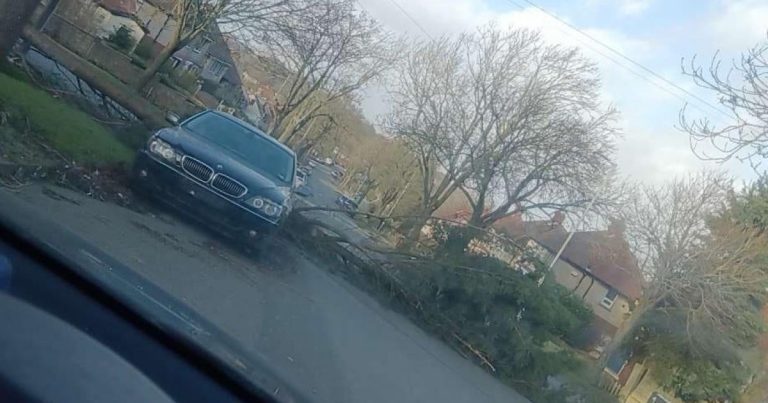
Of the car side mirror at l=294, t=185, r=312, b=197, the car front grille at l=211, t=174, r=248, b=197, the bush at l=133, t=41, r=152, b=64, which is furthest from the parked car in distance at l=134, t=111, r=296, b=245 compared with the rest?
the bush at l=133, t=41, r=152, b=64

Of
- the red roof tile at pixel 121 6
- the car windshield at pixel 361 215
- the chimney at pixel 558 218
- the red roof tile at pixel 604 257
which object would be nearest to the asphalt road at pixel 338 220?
the car windshield at pixel 361 215

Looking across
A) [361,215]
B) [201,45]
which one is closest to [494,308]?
[361,215]

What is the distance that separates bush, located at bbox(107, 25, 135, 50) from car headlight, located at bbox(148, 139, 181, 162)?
1436 centimetres

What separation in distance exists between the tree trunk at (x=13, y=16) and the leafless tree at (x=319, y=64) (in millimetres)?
6661

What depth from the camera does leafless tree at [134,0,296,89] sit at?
1995cm

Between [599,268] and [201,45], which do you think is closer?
[599,268]

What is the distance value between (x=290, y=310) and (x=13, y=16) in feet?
14.7

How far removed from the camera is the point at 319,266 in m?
11.2

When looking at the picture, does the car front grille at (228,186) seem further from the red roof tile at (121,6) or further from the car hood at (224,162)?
the red roof tile at (121,6)

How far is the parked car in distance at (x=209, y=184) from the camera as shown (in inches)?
362

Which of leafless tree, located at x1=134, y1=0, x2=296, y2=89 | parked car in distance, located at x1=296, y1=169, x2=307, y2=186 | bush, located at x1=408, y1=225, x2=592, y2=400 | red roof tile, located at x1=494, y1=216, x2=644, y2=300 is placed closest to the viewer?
bush, located at x1=408, y1=225, x2=592, y2=400

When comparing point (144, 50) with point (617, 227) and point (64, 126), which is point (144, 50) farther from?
point (64, 126)

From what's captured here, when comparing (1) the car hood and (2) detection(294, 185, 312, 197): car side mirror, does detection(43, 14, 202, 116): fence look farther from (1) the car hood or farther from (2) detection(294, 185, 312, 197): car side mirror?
(1) the car hood

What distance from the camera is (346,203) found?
12867mm
